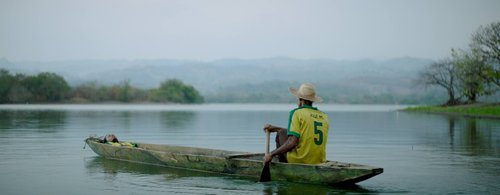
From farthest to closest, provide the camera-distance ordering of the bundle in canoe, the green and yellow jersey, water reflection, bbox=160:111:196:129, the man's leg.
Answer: water reflection, bbox=160:111:196:129 < the man's leg < the green and yellow jersey < the bundle in canoe

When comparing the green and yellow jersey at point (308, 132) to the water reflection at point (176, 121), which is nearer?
the green and yellow jersey at point (308, 132)

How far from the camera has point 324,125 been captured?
12.9 m

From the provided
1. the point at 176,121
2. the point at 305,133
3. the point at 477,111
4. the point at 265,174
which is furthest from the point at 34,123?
the point at 477,111

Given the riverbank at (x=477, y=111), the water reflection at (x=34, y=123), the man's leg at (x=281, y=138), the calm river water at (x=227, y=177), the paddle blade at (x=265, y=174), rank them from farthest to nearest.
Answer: the riverbank at (x=477, y=111), the water reflection at (x=34, y=123), the man's leg at (x=281, y=138), the paddle blade at (x=265, y=174), the calm river water at (x=227, y=177)

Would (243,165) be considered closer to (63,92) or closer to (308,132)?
(308,132)

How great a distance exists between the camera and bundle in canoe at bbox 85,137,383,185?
40.4 feet

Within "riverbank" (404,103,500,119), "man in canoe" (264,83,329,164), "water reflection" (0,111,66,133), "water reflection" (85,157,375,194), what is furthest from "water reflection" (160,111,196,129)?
"riverbank" (404,103,500,119)

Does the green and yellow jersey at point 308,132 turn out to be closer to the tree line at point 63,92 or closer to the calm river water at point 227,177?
the calm river water at point 227,177

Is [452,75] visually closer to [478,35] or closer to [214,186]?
[478,35]

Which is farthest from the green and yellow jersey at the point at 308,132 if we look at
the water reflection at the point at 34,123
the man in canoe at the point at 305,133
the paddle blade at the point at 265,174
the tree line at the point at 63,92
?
the tree line at the point at 63,92

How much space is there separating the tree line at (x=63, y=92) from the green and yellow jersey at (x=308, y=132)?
112 metres

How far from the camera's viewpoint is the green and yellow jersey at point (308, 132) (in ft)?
41.8

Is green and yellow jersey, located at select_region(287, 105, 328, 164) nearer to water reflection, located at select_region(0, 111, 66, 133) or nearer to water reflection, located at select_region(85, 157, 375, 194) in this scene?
water reflection, located at select_region(85, 157, 375, 194)

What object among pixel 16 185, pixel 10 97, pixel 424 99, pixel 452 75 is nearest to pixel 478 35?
pixel 452 75
